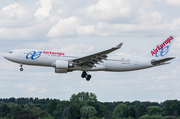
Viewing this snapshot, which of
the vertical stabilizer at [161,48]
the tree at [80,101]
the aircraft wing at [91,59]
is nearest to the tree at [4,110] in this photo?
the tree at [80,101]

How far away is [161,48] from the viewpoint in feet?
221

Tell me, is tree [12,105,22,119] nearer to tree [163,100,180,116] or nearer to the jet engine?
tree [163,100,180,116]

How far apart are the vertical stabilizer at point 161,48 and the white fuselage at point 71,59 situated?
2618mm

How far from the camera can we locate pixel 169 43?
68000mm

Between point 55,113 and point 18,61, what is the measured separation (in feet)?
343

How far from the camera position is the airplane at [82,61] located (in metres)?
58.3

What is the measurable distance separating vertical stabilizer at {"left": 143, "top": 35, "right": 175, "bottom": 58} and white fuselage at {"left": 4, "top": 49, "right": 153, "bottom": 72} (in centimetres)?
262

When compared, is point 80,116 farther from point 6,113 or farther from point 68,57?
point 68,57

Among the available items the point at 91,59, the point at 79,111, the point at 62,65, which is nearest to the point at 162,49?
the point at 91,59

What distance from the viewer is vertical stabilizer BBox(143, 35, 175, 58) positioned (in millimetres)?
66619

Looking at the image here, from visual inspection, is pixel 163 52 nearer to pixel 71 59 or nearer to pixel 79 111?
pixel 71 59

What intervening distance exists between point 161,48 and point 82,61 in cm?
1730

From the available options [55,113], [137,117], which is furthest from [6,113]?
[137,117]

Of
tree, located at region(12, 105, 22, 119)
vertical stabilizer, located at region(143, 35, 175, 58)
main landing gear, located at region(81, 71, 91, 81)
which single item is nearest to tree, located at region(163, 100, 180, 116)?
tree, located at region(12, 105, 22, 119)
